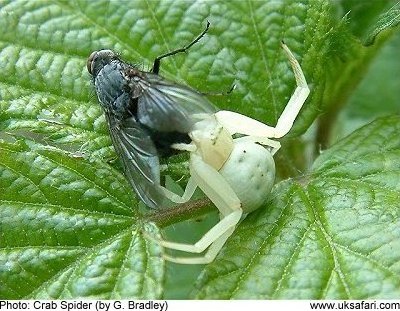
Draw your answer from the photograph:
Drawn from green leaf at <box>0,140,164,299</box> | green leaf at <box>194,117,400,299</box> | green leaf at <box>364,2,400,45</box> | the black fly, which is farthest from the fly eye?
green leaf at <box>364,2,400,45</box>

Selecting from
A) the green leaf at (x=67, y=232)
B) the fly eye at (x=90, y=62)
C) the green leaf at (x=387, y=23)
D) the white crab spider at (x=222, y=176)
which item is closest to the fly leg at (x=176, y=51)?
the fly eye at (x=90, y=62)

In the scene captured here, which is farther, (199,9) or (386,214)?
(199,9)

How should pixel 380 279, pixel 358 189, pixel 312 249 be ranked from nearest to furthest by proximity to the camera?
pixel 380 279
pixel 312 249
pixel 358 189

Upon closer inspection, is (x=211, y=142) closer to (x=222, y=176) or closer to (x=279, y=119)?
(x=222, y=176)

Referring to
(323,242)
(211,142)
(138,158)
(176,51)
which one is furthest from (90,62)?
(323,242)

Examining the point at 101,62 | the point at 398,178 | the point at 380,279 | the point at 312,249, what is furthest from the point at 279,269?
the point at 101,62

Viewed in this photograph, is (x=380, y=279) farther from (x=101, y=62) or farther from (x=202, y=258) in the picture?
(x=101, y=62)
